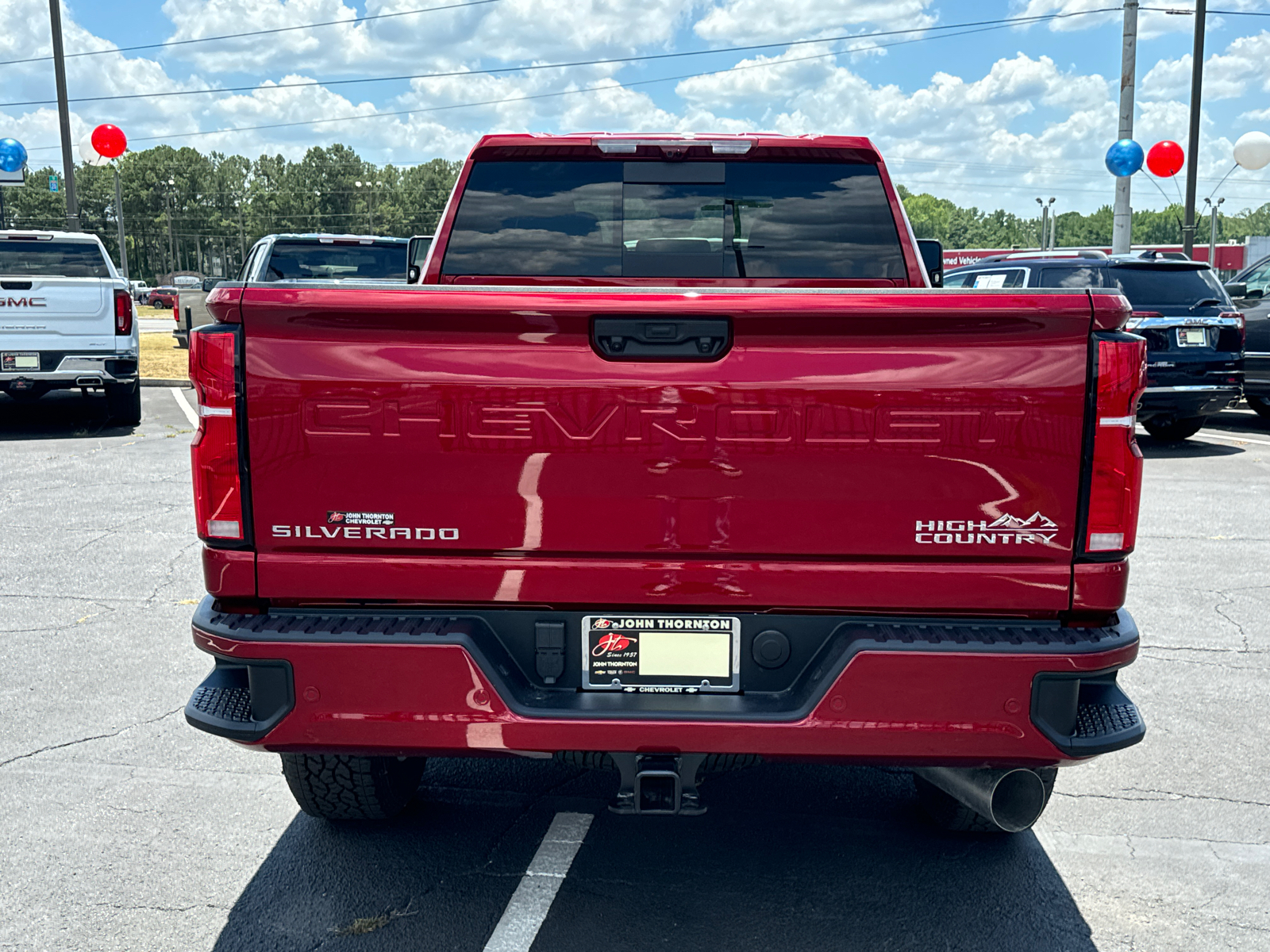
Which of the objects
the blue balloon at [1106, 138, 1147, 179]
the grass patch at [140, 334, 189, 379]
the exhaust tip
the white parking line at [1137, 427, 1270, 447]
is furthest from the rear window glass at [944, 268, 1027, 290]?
the grass patch at [140, 334, 189, 379]

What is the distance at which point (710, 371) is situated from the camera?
8.82ft

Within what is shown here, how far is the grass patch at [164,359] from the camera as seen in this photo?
20.4 meters

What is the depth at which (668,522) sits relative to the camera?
9.00ft

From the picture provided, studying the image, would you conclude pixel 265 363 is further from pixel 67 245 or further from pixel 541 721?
pixel 67 245

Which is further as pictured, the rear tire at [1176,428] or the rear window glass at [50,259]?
the rear tire at [1176,428]

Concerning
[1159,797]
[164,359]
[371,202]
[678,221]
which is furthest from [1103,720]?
[371,202]

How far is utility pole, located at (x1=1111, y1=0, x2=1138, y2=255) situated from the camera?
2091 centimetres

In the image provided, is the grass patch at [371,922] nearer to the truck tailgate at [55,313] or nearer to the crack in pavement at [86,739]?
the crack in pavement at [86,739]

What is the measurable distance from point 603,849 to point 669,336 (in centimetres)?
174

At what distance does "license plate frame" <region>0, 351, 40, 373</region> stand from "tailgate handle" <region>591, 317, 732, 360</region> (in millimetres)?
11406

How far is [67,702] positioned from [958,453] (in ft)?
12.9

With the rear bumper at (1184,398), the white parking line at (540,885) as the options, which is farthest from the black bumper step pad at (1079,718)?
the rear bumper at (1184,398)

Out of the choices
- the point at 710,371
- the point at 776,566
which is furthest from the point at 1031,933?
the point at 710,371

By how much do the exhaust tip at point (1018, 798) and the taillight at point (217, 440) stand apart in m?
2.08
